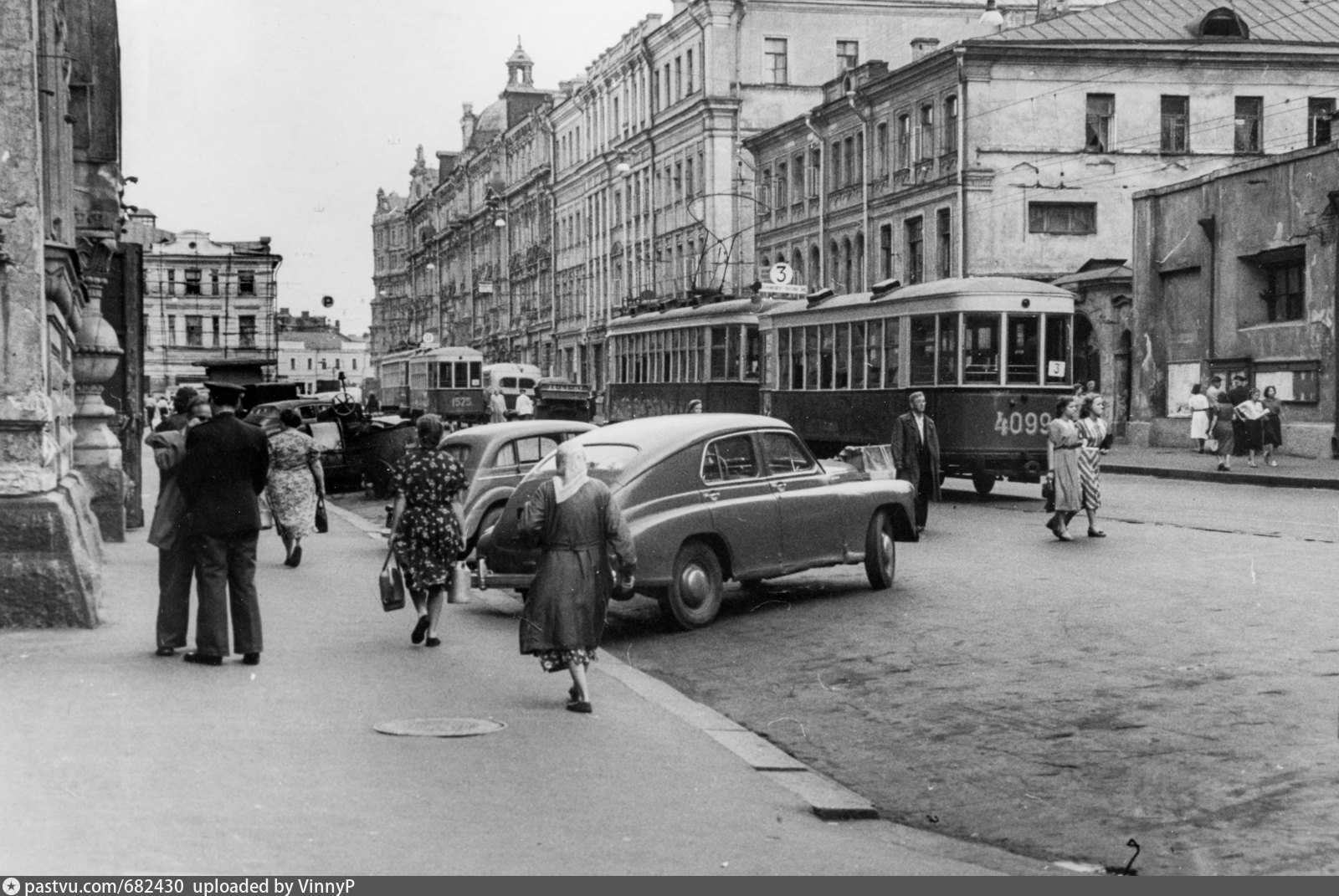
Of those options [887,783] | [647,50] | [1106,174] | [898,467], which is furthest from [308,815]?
[647,50]

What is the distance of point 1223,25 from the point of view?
5334cm

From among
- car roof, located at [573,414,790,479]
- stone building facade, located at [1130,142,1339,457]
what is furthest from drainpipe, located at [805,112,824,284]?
car roof, located at [573,414,790,479]

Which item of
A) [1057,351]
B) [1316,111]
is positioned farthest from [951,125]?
[1057,351]

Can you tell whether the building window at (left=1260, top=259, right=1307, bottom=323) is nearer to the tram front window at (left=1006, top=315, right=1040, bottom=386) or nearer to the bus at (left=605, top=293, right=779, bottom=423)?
the bus at (left=605, top=293, right=779, bottom=423)

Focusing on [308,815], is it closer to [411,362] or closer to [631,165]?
[411,362]

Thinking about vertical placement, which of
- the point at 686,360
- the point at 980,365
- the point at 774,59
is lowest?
the point at 980,365

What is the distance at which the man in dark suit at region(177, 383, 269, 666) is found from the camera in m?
10.9

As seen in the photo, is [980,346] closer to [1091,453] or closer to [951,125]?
[1091,453]

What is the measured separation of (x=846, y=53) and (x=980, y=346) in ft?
157

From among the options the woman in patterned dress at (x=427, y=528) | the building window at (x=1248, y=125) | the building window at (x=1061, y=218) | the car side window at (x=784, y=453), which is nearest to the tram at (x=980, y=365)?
the car side window at (x=784, y=453)

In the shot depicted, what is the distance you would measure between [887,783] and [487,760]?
2.06 metres

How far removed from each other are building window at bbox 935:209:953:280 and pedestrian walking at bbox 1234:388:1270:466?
Answer: 18.2 meters

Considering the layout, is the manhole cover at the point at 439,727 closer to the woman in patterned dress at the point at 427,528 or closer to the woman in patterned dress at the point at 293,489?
the woman in patterned dress at the point at 427,528

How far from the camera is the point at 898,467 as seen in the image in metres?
20.9
